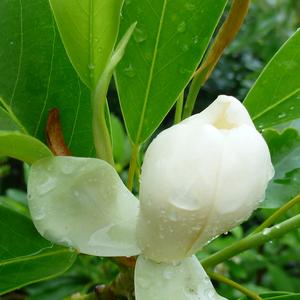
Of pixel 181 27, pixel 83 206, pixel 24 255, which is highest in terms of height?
pixel 181 27

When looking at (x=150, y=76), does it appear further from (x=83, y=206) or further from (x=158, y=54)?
(x=83, y=206)

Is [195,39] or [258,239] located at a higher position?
[195,39]

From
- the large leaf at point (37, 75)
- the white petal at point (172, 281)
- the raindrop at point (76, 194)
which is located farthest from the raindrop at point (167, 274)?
the large leaf at point (37, 75)

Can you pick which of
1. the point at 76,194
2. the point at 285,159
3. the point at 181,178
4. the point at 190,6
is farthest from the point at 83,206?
the point at 285,159

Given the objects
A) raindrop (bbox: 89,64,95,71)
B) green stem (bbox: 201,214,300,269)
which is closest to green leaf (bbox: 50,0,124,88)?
raindrop (bbox: 89,64,95,71)

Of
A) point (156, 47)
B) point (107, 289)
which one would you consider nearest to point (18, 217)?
point (107, 289)

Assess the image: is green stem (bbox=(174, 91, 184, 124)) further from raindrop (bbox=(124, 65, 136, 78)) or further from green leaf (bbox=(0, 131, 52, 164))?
green leaf (bbox=(0, 131, 52, 164))

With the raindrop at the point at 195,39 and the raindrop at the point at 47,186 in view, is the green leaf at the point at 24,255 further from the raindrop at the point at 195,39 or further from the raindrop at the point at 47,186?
the raindrop at the point at 195,39
